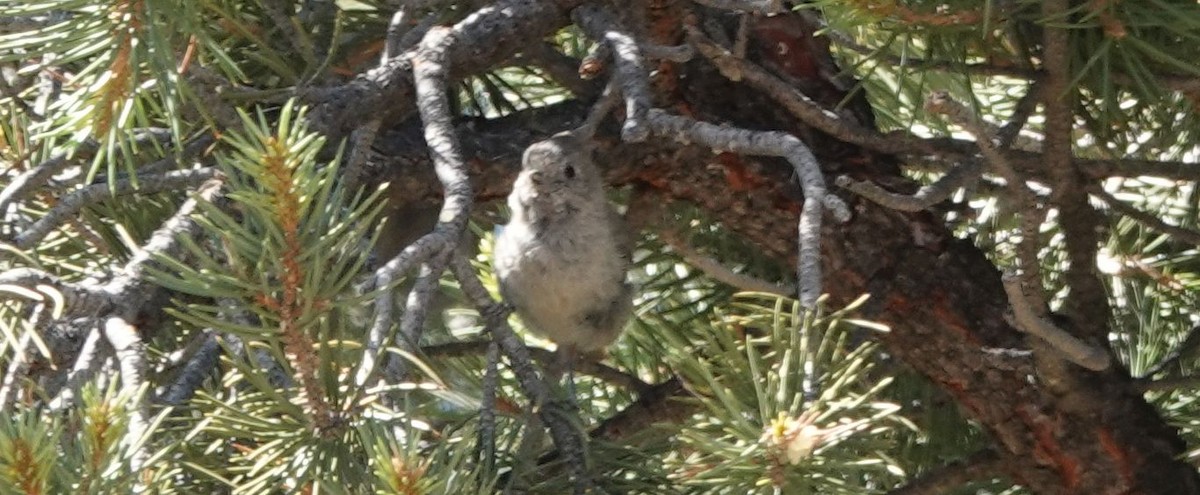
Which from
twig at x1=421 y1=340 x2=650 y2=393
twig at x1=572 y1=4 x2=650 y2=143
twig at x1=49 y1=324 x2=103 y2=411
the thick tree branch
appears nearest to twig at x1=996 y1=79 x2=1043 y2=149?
twig at x1=572 y1=4 x2=650 y2=143

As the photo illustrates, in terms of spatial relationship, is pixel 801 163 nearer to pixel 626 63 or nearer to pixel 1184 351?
pixel 626 63

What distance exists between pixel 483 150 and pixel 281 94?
37 cm

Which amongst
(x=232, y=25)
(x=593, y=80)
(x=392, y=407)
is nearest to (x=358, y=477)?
(x=392, y=407)

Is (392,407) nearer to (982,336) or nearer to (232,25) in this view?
(232,25)

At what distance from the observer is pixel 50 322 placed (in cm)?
117

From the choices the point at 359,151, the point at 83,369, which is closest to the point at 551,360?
the point at 359,151

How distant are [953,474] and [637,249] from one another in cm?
58

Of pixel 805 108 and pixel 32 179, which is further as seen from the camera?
pixel 805 108

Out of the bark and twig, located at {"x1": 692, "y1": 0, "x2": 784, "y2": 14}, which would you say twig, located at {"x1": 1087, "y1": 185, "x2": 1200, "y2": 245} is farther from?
twig, located at {"x1": 692, "y1": 0, "x2": 784, "y2": 14}

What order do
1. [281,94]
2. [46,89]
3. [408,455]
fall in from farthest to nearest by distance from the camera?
[46,89], [281,94], [408,455]

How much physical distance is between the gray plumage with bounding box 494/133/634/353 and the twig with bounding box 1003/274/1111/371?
2.03 ft

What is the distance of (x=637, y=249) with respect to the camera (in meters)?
2.11

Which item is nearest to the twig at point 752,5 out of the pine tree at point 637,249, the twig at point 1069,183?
the pine tree at point 637,249

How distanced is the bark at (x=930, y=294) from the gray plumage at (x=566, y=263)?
116mm
